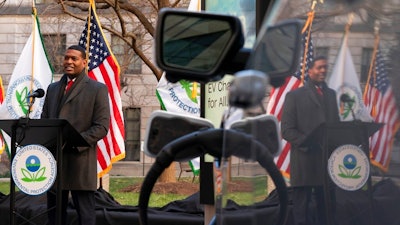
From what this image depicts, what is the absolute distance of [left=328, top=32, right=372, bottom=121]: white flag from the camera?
186cm

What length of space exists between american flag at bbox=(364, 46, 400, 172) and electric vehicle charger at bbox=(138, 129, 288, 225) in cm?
25

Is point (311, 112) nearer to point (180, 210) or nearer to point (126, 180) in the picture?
point (180, 210)

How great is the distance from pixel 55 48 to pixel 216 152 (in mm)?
28086

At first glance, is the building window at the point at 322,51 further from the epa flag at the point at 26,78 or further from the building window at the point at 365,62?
the epa flag at the point at 26,78

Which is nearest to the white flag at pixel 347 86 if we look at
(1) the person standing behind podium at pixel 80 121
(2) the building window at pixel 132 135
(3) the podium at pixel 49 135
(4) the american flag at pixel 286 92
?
(4) the american flag at pixel 286 92

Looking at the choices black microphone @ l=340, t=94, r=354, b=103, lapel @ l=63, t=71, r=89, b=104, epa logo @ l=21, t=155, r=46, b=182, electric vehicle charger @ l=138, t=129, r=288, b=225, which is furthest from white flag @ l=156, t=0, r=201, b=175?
black microphone @ l=340, t=94, r=354, b=103

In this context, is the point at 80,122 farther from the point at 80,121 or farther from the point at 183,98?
the point at 183,98

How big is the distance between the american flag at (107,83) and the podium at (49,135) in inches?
125

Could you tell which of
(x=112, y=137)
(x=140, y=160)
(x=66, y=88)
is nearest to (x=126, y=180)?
(x=140, y=160)

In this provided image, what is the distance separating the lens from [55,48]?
99.0 ft

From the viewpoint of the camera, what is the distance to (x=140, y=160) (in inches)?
1558

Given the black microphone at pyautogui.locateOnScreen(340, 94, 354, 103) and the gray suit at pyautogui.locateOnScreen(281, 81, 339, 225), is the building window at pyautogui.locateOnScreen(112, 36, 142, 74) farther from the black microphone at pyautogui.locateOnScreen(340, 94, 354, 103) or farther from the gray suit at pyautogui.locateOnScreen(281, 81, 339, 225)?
the black microphone at pyautogui.locateOnScreen(340, 94, 354, 103)

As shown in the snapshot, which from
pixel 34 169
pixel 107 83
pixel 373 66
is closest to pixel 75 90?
pixel 34 169

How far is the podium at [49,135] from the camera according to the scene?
8453 millimetres
